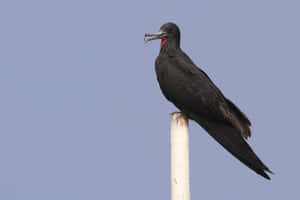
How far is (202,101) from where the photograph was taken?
7.33 meters

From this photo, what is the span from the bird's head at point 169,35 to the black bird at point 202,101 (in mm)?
93

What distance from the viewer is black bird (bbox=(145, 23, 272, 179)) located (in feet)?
23.1

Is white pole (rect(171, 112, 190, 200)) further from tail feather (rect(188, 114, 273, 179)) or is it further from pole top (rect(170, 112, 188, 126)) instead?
tail feather (rect(188, 114, 273, 179))

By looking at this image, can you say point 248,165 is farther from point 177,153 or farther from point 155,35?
point 155,35

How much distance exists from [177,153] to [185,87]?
68.5 inches

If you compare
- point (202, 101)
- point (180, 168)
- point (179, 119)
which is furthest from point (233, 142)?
point (180, 168)

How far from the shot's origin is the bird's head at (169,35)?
26.5 feet

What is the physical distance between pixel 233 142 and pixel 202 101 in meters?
0.74

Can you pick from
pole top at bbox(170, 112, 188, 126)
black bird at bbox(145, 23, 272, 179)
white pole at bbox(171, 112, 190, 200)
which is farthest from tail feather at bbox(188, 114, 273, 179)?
white pole at bbox(171, 112, 190, 200)

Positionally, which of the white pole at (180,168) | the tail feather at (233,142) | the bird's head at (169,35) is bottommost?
the white pole at (180,168)

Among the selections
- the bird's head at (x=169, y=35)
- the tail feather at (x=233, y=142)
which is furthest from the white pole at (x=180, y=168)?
the bird's head at (x=169, y=35)

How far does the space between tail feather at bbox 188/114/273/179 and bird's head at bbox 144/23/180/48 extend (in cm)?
136

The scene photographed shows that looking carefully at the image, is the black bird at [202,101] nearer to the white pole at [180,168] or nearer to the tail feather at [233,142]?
the tail feather at [233,142]

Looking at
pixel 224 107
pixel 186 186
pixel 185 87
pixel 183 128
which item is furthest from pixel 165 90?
pixel 186 186
